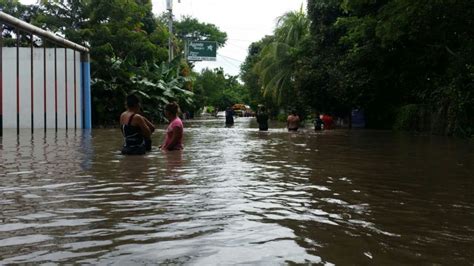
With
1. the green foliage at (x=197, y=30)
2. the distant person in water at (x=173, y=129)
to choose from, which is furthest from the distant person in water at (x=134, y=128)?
the green foliage at (x=197, y=30)

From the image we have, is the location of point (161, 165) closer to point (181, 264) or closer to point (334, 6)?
point (181, 264)

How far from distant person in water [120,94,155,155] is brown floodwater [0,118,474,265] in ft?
3.75

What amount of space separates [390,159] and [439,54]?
47.4ft

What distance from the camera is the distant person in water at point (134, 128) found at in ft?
30.9

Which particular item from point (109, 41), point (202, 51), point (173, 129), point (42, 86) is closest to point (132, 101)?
point (173, 129)

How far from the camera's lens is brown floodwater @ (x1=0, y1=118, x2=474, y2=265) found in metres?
3.47

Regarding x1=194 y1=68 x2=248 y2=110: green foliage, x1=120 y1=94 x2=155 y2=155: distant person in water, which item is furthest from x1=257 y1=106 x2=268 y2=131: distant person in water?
x1=194 y1=68 x2=248 y2=110: green foliage

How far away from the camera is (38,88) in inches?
873

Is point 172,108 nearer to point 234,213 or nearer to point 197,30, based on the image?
point 234,213

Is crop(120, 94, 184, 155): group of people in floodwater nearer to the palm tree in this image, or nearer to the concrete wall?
the concrete wall

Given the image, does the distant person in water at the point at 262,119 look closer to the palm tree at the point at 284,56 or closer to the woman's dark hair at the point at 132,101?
the woman's dark hair at the point at 132,101

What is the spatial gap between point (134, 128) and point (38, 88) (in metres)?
14.4

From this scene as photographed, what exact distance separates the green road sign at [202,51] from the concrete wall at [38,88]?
2167 cm

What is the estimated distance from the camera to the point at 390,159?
→ 32.8 feet
